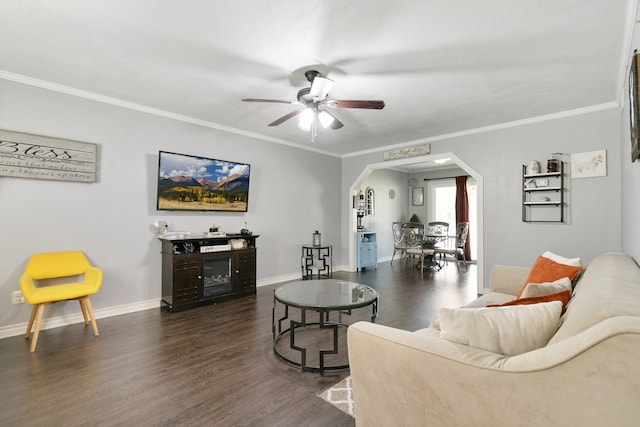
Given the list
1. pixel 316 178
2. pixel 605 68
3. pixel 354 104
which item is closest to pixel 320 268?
pixel 316 178

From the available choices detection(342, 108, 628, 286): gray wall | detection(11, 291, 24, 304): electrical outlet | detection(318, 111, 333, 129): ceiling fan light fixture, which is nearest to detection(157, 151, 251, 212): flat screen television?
detection(11, 291, 24, 304): electrical outlet

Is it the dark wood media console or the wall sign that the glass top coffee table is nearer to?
the dark wood media console

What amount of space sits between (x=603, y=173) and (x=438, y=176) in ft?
15.7

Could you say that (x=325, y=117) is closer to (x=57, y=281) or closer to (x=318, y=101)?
(x=318, y=101)

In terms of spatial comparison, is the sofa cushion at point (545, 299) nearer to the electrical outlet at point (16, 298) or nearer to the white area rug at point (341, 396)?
the white area rug at point (341, 396)

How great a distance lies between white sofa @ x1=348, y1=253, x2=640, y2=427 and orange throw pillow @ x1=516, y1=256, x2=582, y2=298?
2.72 feet

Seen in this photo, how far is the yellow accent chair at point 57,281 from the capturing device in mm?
2740

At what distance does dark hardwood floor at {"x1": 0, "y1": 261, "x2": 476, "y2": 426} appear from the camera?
6.00 feet

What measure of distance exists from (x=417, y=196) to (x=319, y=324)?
22.5 feet

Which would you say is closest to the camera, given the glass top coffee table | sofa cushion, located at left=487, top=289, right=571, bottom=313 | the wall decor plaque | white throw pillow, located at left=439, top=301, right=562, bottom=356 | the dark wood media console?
white throw pillow, located at left=439, top=301, right=562, bottom=356

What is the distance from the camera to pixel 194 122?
439 centimetres

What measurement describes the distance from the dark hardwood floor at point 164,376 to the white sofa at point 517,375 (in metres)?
0.75

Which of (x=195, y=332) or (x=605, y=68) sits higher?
(x=605, y=68)

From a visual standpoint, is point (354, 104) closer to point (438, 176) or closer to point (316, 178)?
point (316, 178)
